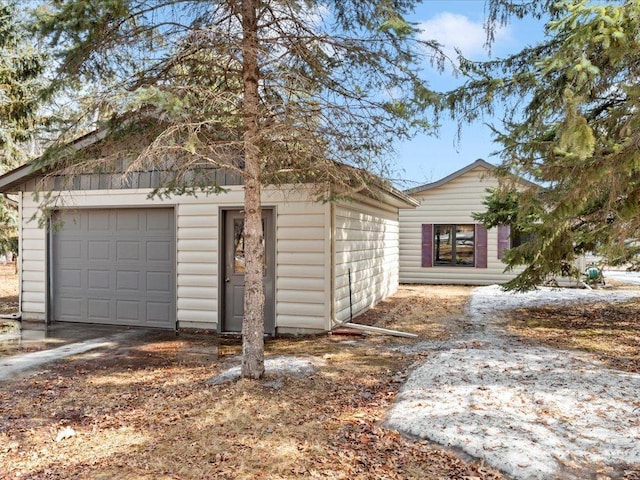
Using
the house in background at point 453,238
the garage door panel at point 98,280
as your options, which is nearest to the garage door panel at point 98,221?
the garage door panel at point 98,280

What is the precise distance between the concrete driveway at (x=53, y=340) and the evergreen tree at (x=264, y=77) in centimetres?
272

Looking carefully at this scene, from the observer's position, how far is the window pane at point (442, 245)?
51.3 ft

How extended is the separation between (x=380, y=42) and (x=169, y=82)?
225 cm

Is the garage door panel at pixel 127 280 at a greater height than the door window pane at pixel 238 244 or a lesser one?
lesser

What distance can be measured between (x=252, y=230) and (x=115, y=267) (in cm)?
471

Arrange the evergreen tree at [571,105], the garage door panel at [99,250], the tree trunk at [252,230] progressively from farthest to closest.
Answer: the garage door panel at [99,250] → the tree trunk at [252,230] → the evergreen tree at [571,105]

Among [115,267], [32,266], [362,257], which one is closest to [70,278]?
[32,266]

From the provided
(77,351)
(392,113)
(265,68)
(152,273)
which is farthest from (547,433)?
(152,273)

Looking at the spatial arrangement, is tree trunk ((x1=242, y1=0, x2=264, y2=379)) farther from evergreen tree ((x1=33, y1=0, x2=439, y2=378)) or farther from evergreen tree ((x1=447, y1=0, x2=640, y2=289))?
evergreen tree ((x1=447, y1=0, x2=640, y2=289))

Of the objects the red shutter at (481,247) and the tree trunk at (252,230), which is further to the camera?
the red shutter at (481,247)

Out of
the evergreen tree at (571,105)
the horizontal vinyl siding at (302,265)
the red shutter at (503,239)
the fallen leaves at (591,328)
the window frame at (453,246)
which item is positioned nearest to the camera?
the evergreen tree at (571,105)

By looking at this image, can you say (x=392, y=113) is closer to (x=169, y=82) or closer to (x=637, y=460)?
(x=169, y=82)

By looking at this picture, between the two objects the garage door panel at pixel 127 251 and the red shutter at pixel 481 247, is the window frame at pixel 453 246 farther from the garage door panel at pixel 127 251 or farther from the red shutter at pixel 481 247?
the garage door panel at pixel 127 251

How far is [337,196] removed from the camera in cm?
566
